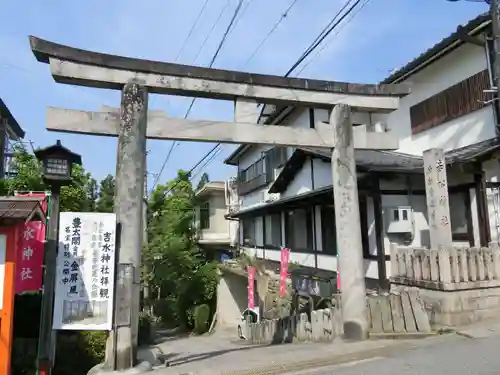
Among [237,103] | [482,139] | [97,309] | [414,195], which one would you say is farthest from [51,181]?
[482,139]

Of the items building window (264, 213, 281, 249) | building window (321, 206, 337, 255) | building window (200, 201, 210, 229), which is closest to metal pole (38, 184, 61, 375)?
building window (321, 206, 337, 255)

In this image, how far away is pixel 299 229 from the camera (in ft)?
63.1

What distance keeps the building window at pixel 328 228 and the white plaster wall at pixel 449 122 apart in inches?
160

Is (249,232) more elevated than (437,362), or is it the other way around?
(249,232)

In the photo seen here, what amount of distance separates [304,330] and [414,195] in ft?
18.2

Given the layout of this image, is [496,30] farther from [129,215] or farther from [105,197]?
[105,197]

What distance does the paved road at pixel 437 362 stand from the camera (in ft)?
19.0

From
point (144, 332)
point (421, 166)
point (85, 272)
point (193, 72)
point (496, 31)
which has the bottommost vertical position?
point (144, 332)

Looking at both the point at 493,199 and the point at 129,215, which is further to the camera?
the point at 493,199

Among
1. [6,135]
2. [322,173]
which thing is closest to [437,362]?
[322,173]

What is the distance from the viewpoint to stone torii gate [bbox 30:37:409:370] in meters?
7.32

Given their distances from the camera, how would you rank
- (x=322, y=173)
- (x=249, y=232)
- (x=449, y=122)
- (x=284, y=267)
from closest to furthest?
(x=449, y=122) → (x=284, y=267) → (x=322, y=173) → (x=249, y=232)

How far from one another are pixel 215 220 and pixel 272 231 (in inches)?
522

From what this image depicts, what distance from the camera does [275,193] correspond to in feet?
72.0
